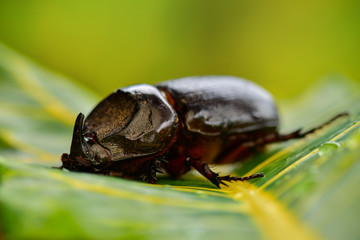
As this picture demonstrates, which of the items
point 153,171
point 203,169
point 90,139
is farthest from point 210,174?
point 90,139

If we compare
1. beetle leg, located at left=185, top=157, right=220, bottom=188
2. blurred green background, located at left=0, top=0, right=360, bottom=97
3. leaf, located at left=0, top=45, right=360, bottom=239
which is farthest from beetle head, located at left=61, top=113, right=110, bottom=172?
blurred green background, located at left=0, top=0, right=360, bottom=97

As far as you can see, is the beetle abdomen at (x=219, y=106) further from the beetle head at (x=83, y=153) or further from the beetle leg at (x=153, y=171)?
the beetle head at (x=83, y=153)

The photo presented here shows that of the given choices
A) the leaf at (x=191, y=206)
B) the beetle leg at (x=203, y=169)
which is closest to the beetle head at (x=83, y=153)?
the beetle leg at (x=203, y=169)

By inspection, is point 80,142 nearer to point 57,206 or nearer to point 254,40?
point 57,206

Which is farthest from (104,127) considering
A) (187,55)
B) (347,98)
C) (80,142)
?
(187,55)

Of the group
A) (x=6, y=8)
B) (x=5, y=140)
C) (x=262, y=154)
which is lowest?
(x=262, y=154)

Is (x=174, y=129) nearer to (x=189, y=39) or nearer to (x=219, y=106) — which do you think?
(x=219, y=106)
